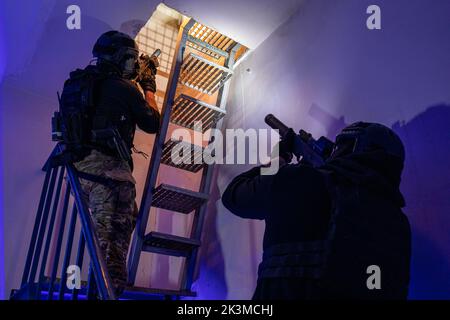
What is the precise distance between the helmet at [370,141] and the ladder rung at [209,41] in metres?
1.67

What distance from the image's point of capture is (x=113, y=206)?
2318 millimetres

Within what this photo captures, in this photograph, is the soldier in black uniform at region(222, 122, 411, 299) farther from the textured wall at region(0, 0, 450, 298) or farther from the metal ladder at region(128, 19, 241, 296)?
the metal ladder at region(128, 19, 241, 296)

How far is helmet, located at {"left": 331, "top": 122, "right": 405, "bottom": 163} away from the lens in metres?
1.72

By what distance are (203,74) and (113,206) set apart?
126cm

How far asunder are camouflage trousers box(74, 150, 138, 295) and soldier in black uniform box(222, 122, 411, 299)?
2.78 ft

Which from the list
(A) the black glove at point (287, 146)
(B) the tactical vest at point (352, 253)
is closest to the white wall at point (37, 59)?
(A) the black glove at point (287, 146)

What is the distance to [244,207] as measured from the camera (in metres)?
1.79

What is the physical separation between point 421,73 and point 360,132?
515mm

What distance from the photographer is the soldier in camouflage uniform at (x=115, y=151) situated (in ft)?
7.35

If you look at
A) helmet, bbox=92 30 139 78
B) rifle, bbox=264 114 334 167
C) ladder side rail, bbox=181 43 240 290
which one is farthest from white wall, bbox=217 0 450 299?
helmet, bbox=92 30 139 78

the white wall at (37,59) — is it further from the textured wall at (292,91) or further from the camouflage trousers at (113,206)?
the camouflage trousers at (113,206)

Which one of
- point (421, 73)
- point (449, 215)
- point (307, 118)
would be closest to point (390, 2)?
point (421, 73)

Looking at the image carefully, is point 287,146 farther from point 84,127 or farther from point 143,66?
point 143,66
